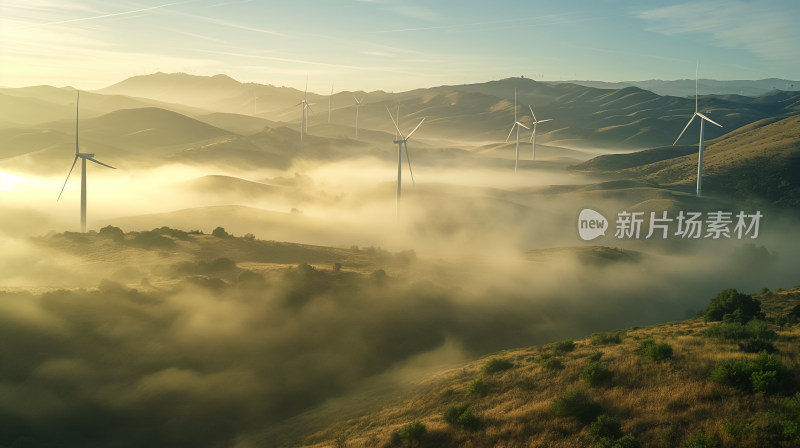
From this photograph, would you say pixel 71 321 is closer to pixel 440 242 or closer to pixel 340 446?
pixel 340 446

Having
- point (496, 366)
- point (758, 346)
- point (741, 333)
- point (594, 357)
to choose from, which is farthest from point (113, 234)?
point (758, 346)

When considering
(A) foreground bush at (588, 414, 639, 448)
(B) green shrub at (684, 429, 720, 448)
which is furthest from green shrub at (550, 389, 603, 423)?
(B) green shrub at (684, 429, 720, 448)

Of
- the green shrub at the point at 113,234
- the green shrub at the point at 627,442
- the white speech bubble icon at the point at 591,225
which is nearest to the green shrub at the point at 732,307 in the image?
the green shrub at the point at 627,442

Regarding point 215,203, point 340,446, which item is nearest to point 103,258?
point 340,446

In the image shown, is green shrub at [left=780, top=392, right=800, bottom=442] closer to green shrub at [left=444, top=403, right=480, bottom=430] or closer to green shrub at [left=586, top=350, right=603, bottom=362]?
green shrub at [left=586, top=350, right=603, bottom=362]

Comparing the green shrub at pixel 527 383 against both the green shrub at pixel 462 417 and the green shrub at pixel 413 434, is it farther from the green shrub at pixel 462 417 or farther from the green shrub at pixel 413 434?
the green shrub at pixel 413 434

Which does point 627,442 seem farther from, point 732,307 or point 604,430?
point 732,307
